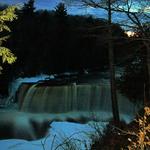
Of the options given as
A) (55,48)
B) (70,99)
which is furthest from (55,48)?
(70,99)

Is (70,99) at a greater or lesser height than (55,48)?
lesser

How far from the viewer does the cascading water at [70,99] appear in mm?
32094

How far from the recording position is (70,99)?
1315 inches

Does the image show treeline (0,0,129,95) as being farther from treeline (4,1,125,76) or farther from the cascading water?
the cascading water

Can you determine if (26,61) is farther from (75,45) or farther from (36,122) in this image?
(36,122)

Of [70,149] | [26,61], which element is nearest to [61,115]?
[26,61]

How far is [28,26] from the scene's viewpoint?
163 ft

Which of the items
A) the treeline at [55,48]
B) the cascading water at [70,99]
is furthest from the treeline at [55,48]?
the cascading water at [70,99]

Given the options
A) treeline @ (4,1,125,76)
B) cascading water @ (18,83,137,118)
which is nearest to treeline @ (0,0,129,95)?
treeline @ (4,1,125,76)

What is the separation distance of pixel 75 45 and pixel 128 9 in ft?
96.8

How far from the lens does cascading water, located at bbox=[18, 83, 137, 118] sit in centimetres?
3209

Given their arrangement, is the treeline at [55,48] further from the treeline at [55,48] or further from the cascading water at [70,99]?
the cascading water at [70,99]

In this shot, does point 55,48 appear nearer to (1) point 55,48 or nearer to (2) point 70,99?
(1) point 55,48

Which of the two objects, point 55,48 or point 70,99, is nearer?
point 70,99
